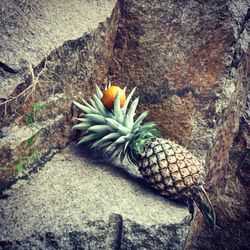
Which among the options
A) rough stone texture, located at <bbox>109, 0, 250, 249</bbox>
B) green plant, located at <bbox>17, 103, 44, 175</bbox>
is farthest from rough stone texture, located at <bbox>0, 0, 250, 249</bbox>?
green plant, located at <bbox>17, 103, 44, 175</bbox>

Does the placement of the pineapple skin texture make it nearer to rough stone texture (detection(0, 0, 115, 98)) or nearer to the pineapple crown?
the pineapple crown

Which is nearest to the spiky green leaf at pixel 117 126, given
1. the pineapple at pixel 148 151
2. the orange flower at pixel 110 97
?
the pineapple at pixel 148 151

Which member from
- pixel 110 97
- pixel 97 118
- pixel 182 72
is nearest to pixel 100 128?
pixel 97 118

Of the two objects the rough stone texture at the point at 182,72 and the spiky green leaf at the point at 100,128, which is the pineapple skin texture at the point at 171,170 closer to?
the spiky green leaf at the point at 100,128

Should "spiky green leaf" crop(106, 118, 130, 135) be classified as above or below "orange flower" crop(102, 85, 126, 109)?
below

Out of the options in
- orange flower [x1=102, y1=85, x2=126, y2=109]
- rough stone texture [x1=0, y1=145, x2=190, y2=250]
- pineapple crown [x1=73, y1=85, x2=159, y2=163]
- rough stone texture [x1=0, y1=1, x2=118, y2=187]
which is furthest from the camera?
orange flower [x1=102, y1=85, x2=126, y2=109]

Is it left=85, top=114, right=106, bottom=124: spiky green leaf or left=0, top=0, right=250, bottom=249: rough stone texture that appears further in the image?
left=0, top=0, right=250, bottom=249: rough stone texture
